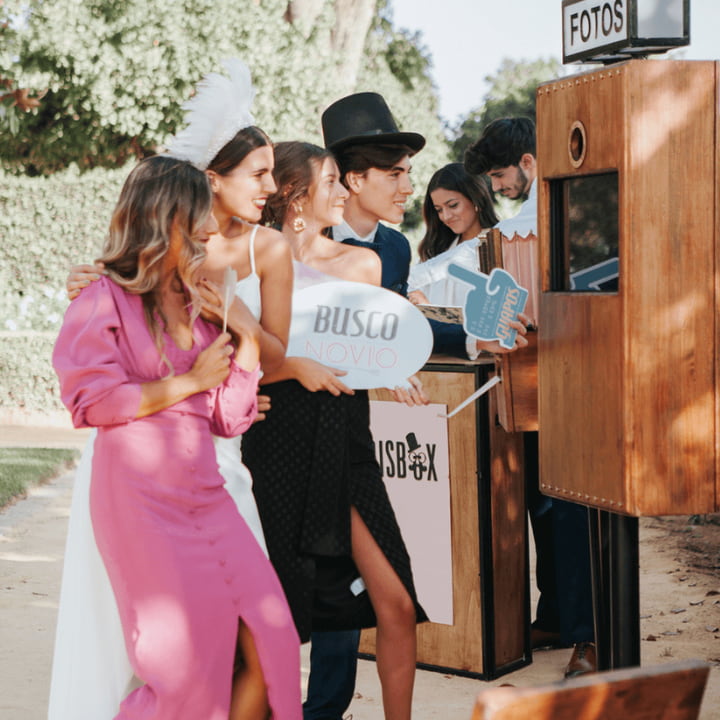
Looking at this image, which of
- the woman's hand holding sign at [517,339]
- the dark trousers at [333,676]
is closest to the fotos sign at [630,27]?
the woman's hand holding sign at [517,339]

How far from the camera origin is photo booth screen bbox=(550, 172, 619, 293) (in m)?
2.98

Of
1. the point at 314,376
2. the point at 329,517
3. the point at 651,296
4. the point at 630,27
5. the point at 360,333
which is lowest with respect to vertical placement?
the point at 329,517

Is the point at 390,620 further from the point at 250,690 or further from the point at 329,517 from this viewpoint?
the point at 250,690

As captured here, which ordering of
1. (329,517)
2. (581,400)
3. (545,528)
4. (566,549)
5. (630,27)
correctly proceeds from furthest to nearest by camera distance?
1. (545,528)
2. (566,549)
3. (329,517)
4. (581,400)
5. (630,27)

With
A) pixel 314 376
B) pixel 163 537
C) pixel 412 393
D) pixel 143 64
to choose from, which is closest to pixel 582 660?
pixel 412 393

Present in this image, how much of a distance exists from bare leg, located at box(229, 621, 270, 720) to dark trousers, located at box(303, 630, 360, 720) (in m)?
0.89

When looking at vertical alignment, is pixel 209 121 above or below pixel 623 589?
above

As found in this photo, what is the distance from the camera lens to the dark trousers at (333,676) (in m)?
3.61

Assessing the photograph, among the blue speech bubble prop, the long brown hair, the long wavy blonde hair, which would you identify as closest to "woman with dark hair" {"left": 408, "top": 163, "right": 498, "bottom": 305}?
the blue speech bubble prop

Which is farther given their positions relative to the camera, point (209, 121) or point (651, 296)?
point (209, 121)

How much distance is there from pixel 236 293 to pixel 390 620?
3.29ft

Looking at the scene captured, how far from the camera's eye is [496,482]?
4.16m

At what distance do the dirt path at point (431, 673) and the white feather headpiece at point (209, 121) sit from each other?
2.05 meters

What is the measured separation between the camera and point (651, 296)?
2.76 m
